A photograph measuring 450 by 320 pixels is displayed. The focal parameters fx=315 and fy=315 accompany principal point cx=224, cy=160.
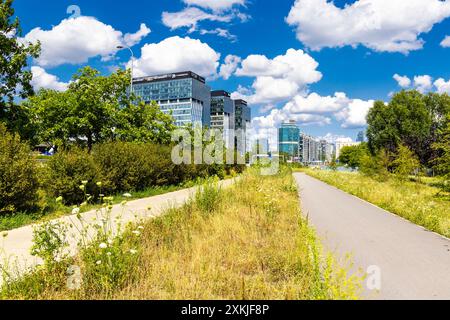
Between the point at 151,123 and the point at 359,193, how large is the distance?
15.1 metres

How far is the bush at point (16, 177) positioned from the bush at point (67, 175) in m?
1.46

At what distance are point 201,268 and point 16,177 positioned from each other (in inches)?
265

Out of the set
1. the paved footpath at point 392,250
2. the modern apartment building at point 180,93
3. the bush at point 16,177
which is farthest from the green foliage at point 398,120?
the modern apartment building at point 180,93

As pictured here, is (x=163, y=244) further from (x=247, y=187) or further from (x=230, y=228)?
(x=247, y=187)

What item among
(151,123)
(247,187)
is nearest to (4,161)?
(247,187)

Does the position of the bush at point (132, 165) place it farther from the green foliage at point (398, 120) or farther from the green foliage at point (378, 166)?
the green foliage at point (398, 120)

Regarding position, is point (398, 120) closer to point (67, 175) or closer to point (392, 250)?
point (392, 250)

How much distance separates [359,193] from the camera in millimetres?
17953

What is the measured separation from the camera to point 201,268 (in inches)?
179

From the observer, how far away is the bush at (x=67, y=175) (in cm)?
1091

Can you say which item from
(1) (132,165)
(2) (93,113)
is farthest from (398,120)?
(1) (132,165)

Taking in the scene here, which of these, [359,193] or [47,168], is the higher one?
[47,168]

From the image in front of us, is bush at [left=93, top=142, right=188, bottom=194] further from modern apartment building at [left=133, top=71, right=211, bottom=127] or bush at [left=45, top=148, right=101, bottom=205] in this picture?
modern apartment building at [left=133, top=71, right=211, bottom=127]

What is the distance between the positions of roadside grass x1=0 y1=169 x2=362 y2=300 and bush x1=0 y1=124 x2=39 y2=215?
14.0ft
